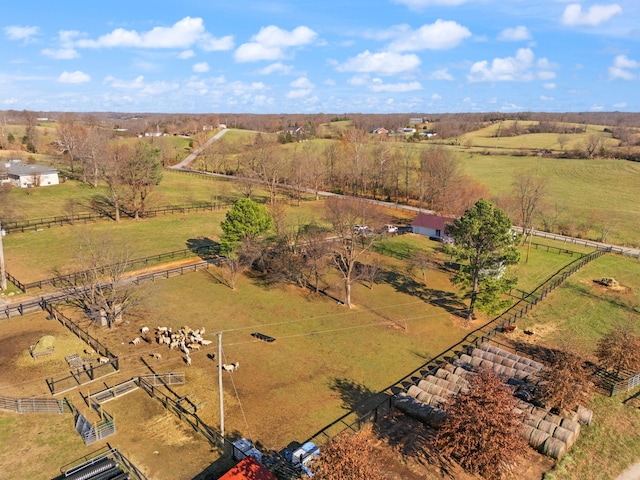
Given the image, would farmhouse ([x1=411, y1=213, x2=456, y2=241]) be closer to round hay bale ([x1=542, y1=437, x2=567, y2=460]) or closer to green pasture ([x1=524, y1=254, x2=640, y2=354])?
green pasture ([x1=524, y1=254, x2=640, y2=354])

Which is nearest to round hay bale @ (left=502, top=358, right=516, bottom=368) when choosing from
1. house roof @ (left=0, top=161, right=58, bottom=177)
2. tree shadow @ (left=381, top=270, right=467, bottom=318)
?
tree shadow @ (left=381, top=270, right=467, bottom=318)

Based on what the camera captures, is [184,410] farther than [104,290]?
No

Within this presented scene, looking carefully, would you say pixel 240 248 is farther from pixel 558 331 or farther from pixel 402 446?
pixel 558 331

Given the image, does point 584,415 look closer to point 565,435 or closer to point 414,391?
point 565,435

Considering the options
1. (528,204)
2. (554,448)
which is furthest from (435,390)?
(528,204)

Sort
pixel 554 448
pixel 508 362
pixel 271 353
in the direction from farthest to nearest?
pixel 271 353 < pixel 508 362 < pixel 554 448

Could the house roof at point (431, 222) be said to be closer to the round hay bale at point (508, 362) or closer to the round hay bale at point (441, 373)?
Answer: the round hay bale at point (508, 362)
